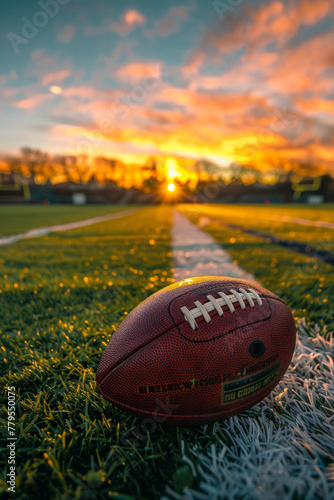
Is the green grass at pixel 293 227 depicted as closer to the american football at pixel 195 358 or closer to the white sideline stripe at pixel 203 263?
the white sideline stripe at pixel 203 263

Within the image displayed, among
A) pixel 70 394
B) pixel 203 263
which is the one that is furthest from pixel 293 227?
pixel 70 394

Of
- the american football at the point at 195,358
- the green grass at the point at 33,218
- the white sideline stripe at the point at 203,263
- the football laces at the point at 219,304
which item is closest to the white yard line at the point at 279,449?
the american football at the point at 195,358

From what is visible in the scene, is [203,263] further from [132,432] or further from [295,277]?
[132,432]

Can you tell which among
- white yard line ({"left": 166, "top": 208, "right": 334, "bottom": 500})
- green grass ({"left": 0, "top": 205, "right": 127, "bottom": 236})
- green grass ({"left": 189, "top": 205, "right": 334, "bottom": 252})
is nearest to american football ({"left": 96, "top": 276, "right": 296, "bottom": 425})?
white yard line ({"left": 166, "top": 208, "right": 334, "bottom": 500})

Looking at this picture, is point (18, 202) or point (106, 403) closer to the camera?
point (106, 403)

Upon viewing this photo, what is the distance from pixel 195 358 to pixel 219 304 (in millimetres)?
284

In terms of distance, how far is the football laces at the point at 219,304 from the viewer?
1.28 meters

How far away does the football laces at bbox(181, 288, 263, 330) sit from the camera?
1.28 m

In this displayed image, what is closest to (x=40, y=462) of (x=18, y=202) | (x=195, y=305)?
(x=195, y=305)

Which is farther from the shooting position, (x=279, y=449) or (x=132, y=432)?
(x=132, y=432)

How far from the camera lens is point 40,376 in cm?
161

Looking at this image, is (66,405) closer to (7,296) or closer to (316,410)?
(316,410)

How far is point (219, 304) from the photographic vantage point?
134 cm

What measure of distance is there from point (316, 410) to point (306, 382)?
205 mm
